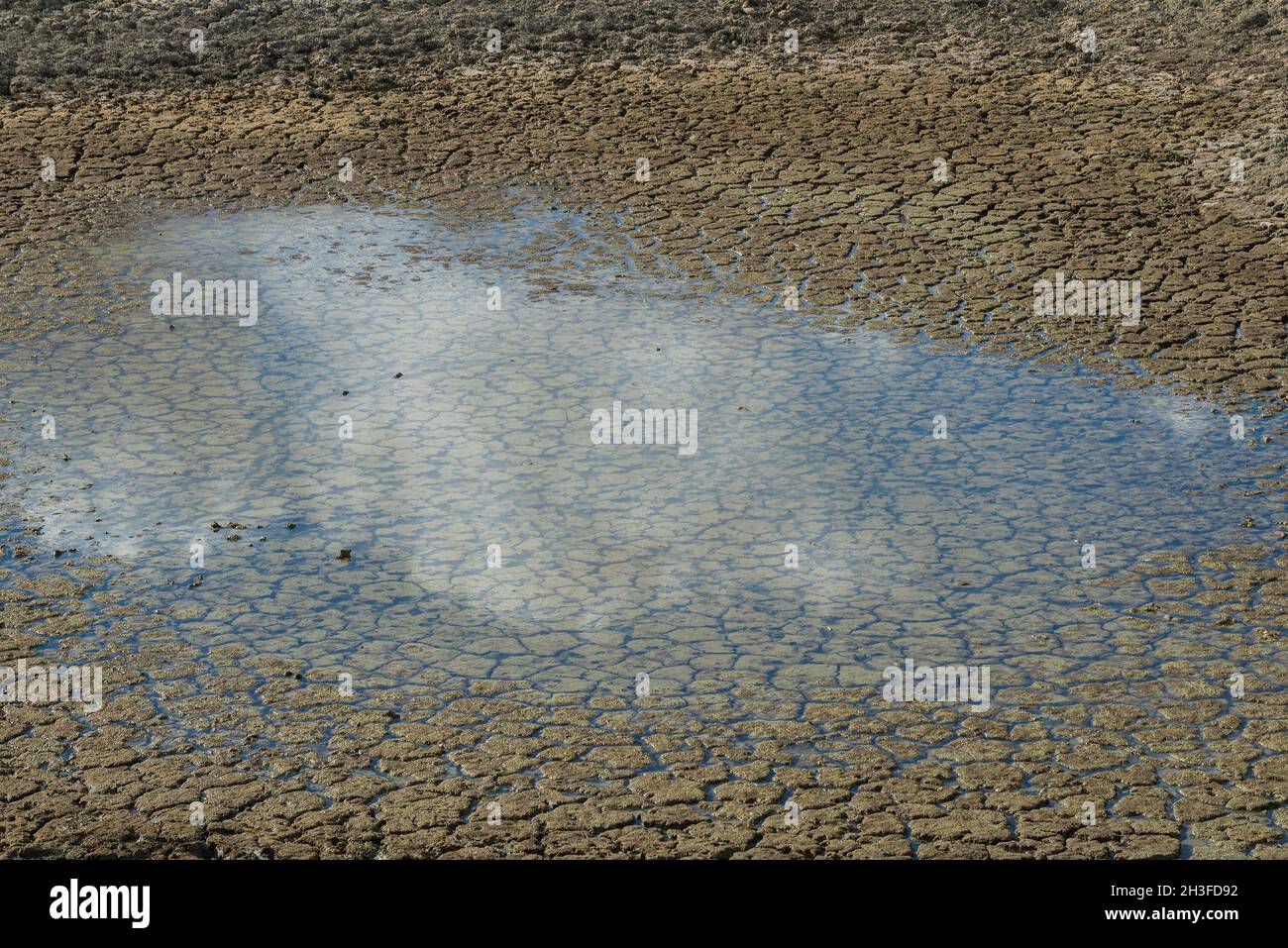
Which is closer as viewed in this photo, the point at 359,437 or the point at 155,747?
the point at 155,747

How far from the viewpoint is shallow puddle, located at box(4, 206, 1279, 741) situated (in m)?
6.43

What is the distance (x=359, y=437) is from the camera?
8.17 metres

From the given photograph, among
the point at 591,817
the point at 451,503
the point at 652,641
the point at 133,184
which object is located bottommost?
the point at 591,817

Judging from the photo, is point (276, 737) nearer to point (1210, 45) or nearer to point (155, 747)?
point (155, 747)

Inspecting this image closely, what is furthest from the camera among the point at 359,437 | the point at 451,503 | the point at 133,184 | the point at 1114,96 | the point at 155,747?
the point at 1114,96

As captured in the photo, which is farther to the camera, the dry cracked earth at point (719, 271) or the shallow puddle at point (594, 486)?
the shallow puddle at point (594, 486)

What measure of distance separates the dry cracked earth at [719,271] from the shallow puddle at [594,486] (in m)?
0.19

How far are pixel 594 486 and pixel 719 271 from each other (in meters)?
3.06

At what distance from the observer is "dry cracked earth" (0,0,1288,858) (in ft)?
17.4

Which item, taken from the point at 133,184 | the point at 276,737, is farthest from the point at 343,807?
the point at 133,184

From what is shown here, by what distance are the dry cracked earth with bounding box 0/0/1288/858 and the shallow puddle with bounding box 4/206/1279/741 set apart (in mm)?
194

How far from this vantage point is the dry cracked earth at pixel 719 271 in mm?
5316

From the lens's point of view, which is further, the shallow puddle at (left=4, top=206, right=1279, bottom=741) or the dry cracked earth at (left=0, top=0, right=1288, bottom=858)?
the shallow puddle at (left=4, top=206, right=1279, bottom=741)

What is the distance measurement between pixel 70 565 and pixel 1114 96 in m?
9.10
